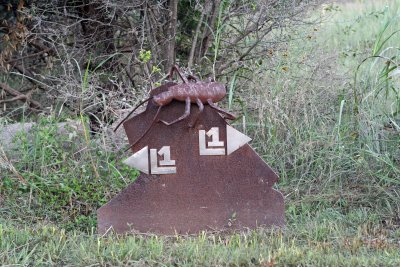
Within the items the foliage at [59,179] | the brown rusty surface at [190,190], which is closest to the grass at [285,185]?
the foliage at [59,179]

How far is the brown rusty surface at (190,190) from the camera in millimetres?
4801

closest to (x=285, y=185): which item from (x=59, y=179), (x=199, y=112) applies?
(x=199, y=112)

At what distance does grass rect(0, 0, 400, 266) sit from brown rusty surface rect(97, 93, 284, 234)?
0.40 feet

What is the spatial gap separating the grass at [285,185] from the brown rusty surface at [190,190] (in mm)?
120

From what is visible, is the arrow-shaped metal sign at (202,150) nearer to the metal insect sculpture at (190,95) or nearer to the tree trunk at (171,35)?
the metal insect sculpture at (190,95)

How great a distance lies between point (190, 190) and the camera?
4832 mm

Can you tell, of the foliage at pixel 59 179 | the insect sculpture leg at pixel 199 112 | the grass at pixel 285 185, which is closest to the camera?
the grass at pixel 285 185

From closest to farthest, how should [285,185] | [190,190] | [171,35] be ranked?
[190,190] < [285,185] < [171,35]

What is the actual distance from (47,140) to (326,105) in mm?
2507

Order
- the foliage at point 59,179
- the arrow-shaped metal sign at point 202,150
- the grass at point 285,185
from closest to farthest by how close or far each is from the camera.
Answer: the grass at point 285,185 < the arrow-shaped metal sign at point 202,150 < the foliage at point 59,179

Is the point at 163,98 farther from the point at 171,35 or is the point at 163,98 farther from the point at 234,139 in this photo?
the point at 171,35

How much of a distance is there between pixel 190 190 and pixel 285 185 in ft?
3.70

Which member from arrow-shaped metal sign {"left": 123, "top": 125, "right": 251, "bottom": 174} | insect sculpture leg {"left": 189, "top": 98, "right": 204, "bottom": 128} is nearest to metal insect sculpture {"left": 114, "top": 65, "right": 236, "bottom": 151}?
insect sculpture leg {"left": 189, "top": 98, "right": 204, "bottom": 128}

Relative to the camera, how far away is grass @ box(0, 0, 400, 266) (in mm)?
4246
